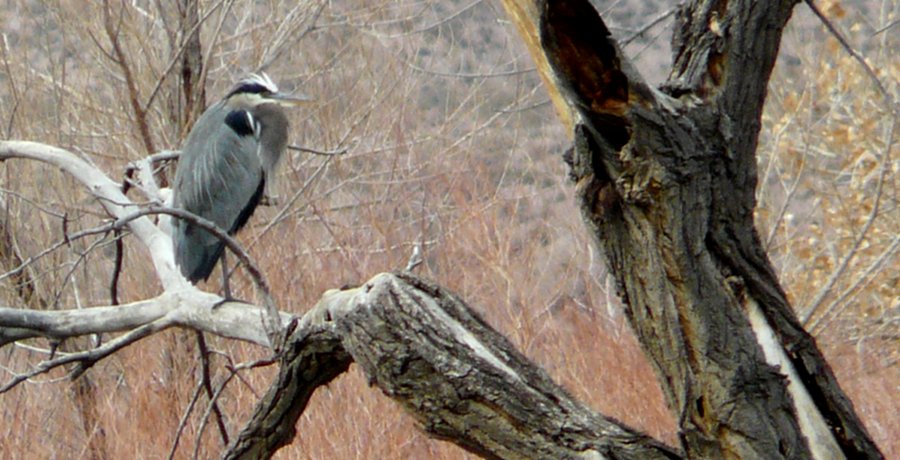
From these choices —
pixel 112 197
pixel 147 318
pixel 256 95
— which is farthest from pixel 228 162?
pixel 147 318

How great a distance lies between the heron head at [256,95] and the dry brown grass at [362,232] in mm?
837

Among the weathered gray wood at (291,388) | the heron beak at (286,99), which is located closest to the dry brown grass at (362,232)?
the heron beak at (286,99)

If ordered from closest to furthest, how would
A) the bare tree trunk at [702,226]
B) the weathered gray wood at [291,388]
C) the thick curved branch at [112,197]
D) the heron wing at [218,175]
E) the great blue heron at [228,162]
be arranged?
the bare tree trunk at [702,226] → the weathered gray wood at [291,388] → the thick curved branch at [112,197] → the great blue heron at [228,162] → the heron wing at [218,175]

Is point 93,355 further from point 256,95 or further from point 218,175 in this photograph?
point 256,95

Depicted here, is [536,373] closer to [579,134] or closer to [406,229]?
[579,134]

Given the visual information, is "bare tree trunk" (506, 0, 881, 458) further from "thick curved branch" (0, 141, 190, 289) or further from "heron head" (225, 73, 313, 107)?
"heron head" (225, 73, 313, 107)

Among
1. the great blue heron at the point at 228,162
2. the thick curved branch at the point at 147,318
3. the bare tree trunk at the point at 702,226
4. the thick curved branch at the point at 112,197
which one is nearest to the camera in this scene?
the bare tree trunk at the point at 702,226

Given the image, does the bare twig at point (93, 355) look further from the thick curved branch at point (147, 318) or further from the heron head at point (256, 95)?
the heron head at point (256, 95)

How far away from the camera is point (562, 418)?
5.53ft

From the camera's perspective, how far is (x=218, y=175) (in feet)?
15.0

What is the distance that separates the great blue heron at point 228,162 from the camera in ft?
14.3

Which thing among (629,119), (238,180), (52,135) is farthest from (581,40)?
(52,135)

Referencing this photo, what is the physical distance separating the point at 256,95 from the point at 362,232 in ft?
7.59

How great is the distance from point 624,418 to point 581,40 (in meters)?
3.38
